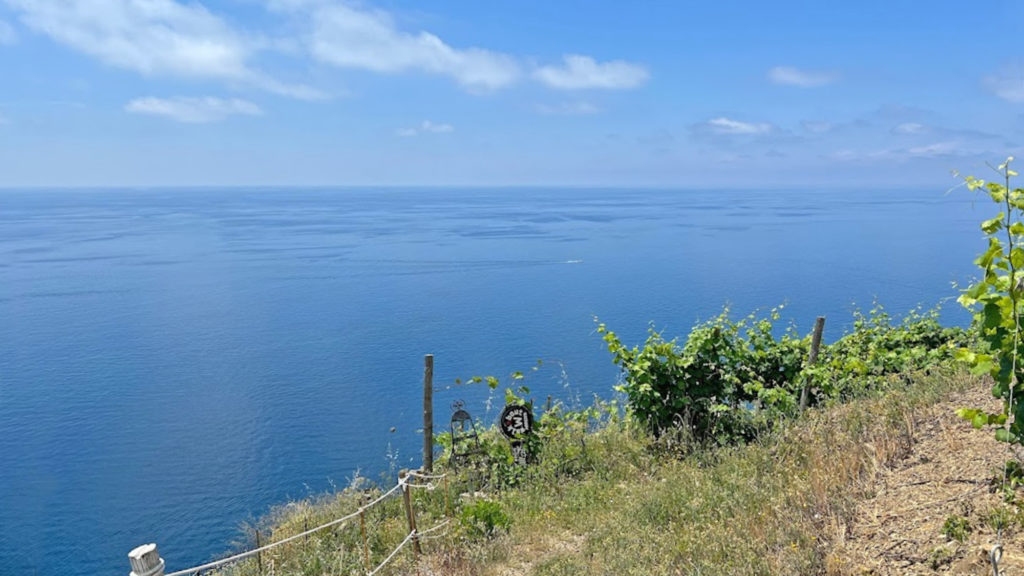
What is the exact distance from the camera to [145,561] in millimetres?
4242

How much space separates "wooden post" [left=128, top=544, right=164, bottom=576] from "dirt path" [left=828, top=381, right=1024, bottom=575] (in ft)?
14.6

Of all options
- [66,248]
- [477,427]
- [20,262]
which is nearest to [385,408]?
[477,427]

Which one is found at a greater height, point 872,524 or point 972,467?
point 972,467

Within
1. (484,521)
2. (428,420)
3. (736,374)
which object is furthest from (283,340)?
(484,521)

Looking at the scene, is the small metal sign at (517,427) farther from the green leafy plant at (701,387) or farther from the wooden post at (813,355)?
the wooden post at (813,355)

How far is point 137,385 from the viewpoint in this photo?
28266 mm

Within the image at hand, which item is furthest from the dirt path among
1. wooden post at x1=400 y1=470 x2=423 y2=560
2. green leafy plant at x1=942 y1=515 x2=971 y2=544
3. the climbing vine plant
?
wooden post at x1=400 y1=470 x2=423 y2=560

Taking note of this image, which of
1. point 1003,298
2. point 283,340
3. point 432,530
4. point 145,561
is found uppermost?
point 1003,298

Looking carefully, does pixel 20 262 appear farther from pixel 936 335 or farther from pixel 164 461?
pixel 936 335

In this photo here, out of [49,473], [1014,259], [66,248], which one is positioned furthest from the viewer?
[66,248]

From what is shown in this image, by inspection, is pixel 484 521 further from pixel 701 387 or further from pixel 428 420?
pixel 701 387

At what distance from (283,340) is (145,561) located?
32304 millimetres

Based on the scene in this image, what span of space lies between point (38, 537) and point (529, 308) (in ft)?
90.0

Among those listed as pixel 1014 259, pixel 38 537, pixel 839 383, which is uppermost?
pixel 1014 259
